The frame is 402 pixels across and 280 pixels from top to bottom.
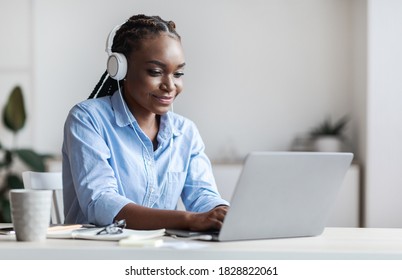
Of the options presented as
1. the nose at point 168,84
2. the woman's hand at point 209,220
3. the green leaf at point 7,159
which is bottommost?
the green leaf at point 7,159

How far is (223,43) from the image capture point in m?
5.30

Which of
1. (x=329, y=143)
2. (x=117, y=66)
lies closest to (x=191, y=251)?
(x=117, y=66)

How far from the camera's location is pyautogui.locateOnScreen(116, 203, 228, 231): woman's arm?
→ 5.42 feet

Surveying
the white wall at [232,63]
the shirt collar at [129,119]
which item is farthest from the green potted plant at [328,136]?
the shirt collar at [129,119]

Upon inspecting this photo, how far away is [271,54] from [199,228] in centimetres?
377

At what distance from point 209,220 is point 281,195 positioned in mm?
193

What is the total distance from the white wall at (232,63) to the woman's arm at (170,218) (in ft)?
11.5

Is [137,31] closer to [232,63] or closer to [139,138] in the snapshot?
[139,138]

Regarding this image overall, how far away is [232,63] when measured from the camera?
5.32 meters

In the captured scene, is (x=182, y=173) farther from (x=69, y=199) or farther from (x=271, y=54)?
(x=271, y=54)

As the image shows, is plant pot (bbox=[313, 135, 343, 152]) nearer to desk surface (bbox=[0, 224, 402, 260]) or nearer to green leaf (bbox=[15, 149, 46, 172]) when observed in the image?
green leaf (bbox=[15, 149, 46, 172])

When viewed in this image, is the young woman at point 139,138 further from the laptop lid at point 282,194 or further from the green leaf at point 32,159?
the green leaf at point 32,159

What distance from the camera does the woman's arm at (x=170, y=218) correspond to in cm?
165

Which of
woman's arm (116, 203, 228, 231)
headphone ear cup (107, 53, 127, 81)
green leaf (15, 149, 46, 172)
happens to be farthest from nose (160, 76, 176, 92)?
green leaf (15, 149, 46, 172)
